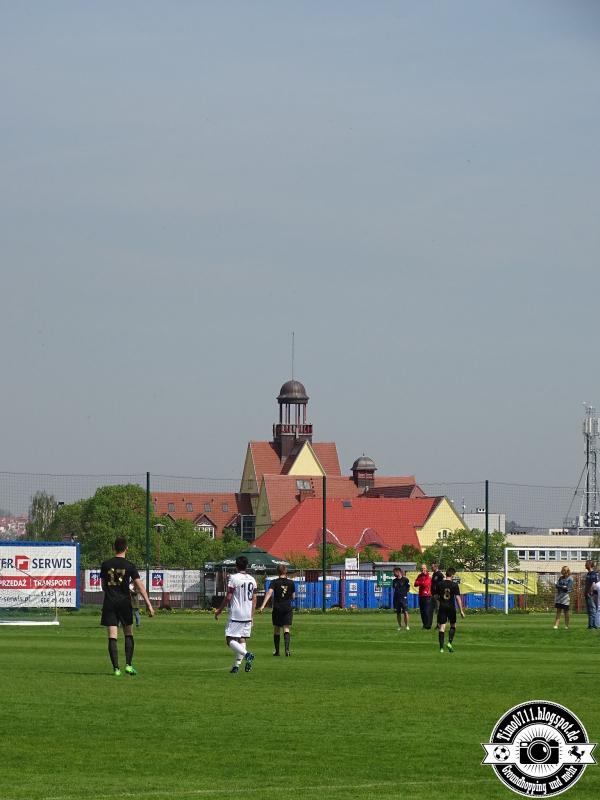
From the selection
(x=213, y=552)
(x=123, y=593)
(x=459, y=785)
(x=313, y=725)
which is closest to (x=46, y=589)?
(x=123, y=593)

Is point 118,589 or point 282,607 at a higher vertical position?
point 118,589

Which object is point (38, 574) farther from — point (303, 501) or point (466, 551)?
point (303, 501)

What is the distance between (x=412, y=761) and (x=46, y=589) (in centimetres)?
4258

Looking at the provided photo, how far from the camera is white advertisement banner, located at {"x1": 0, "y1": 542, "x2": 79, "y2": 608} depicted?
52500 mm

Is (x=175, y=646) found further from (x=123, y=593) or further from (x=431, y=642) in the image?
(x=123, y=593)

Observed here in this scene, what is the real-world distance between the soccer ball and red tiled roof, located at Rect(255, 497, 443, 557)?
12438 cm

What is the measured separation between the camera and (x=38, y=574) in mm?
53562

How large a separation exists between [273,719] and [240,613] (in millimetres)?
7550

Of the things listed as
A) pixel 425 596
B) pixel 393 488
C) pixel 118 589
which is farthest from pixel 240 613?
pixel 393 488

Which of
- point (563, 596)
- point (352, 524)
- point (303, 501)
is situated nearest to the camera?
point (563, 596)

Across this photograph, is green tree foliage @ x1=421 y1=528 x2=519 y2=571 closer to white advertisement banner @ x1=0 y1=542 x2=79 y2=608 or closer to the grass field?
white advertisement banner @ x1=0 y1=542 x2=79 y2=608

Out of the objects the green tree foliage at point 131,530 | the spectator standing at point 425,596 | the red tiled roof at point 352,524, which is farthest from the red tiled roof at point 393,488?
the spectator standing at point 425,596

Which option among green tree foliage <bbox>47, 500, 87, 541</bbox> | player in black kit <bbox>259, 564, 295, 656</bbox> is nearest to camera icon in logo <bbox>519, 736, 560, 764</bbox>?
player in black kit <bbox>259, 564, 295, 656</bbox>

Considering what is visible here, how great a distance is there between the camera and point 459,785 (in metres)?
11.4
